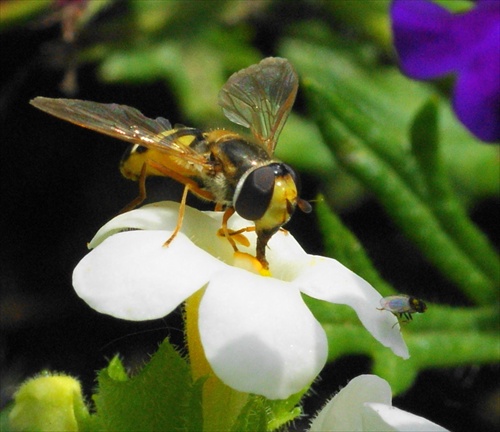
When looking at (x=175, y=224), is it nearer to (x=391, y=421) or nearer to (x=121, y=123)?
(x=121, y=123)

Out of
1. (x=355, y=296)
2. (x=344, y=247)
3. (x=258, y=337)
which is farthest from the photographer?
(x=344, y=247)

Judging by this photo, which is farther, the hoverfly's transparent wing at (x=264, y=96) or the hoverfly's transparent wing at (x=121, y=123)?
the hoverfly's transparent wing at (x=264, y=96)

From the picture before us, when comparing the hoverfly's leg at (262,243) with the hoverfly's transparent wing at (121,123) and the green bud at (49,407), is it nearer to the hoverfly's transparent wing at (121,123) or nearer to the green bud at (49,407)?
the hoverfly's transparent wing at (121,123)

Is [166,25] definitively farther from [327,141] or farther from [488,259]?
[488,259]

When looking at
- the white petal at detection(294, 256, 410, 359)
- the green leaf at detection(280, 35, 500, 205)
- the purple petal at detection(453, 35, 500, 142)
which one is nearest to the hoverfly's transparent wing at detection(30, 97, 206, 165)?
the white petal at detection(294, 256, 410, 359)

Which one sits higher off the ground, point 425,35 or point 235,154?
point 235,154

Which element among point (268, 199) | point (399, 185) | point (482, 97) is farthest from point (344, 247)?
point (268, 199)

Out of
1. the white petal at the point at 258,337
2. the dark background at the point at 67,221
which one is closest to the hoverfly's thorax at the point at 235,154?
the white petal at the point at 258,337
